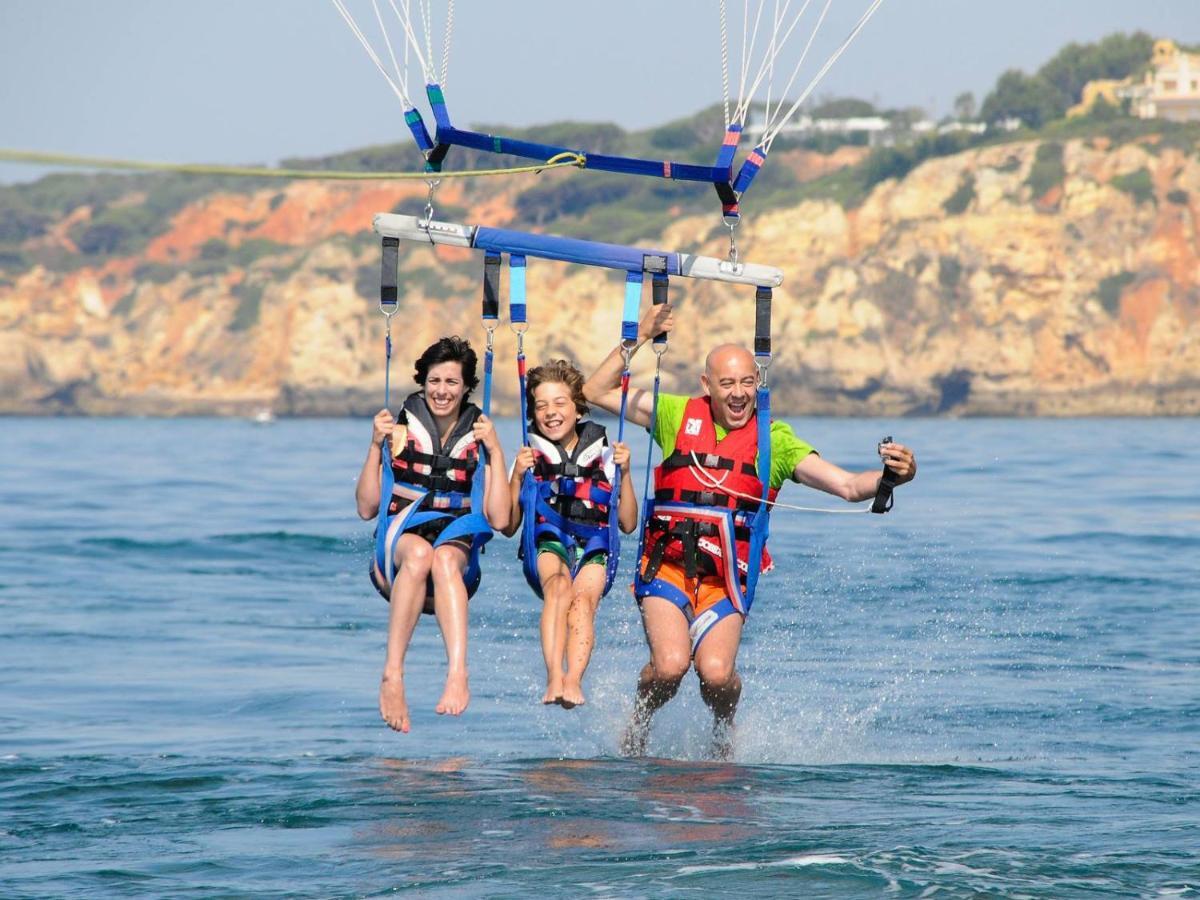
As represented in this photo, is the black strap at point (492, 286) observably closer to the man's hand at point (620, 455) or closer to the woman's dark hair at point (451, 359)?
the woman's dark hair at point (451, 359)

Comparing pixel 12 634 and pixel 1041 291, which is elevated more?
pixel 1041 291

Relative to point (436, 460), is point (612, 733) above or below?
below

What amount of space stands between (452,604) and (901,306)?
77.2 metres

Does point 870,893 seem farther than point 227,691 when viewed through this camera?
No

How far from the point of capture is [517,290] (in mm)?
7969

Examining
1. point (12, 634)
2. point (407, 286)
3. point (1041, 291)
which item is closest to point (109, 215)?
point (407, 286)

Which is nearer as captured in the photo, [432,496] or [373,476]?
[373,476]

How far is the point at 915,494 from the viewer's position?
82.9ft

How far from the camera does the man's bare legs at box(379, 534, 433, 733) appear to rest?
767cm

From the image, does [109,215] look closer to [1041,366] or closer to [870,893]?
[1041,366]

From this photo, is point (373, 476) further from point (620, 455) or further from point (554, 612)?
point (620, 455)

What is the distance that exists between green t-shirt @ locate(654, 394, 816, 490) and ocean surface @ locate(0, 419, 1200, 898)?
1467 mm

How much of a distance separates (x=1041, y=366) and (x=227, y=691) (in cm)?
7349

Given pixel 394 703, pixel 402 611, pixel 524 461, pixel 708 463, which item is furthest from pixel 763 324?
pixel 394 703
